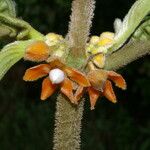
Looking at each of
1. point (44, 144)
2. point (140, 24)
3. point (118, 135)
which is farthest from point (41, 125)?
point (140, 24)

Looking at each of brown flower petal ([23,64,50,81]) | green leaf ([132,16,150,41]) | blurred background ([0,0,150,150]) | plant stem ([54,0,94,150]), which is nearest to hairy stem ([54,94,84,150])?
plant stem ([54,0,94,150])

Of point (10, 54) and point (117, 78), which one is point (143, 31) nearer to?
point (117, 78)

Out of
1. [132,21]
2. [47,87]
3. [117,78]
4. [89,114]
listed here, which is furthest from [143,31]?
[89,114]

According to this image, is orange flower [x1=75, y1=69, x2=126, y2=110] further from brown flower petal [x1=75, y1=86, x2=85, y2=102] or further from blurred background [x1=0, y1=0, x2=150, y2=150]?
blurred background [x1=0, y1=0, x2=150, y2=150]

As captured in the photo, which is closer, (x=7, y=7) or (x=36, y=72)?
(x=36, y=72)

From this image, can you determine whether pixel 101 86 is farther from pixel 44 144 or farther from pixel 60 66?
pixel 44 144
